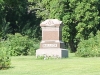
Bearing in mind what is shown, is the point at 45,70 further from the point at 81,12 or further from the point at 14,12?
the point at 14,12

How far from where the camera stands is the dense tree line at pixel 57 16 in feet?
148

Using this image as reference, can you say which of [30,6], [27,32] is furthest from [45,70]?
[30,6]

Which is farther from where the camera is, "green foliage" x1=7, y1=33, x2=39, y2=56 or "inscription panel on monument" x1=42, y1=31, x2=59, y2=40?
"green foliage" x1=7, y1=33, x2=39, y2=56

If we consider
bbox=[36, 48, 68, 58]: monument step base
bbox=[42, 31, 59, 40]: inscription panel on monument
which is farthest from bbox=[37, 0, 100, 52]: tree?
bbox=[36, 48, 68, 58]: monument step base

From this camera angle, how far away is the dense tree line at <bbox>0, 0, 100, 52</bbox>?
45.0 meters

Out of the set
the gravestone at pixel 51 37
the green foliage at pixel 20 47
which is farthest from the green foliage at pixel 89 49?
the green foliage at pixel 20 47

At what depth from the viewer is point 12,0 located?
51.4 m

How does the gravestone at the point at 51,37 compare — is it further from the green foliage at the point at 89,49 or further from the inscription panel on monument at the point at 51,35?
the green foliage at the point at 89,49

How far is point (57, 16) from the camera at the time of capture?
45.2 m

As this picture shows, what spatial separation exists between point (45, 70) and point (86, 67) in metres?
1.81

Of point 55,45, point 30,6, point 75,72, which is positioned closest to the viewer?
point 75,72

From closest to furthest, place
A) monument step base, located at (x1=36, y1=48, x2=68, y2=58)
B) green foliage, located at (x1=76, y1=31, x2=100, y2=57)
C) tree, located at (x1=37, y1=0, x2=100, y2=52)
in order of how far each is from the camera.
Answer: monument step base, located at (x1=36, y1=48, x2=68, y2=58), green foliage, located at (x1=76, y1=31, x2=100, y2=57), tree, located at (x1=37, y1=0, x2=100, y2=52)

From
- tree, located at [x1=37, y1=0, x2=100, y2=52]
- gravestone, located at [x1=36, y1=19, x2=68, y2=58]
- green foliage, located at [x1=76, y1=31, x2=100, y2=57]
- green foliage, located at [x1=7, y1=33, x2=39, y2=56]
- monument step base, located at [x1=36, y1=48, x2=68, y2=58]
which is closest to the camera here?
monument step base, located at [x1=36, y1=48, x2=68, y2=58]

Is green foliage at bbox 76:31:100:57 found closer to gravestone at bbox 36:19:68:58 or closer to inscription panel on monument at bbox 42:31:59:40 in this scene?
gravestone at bbox 36:19:68:58
